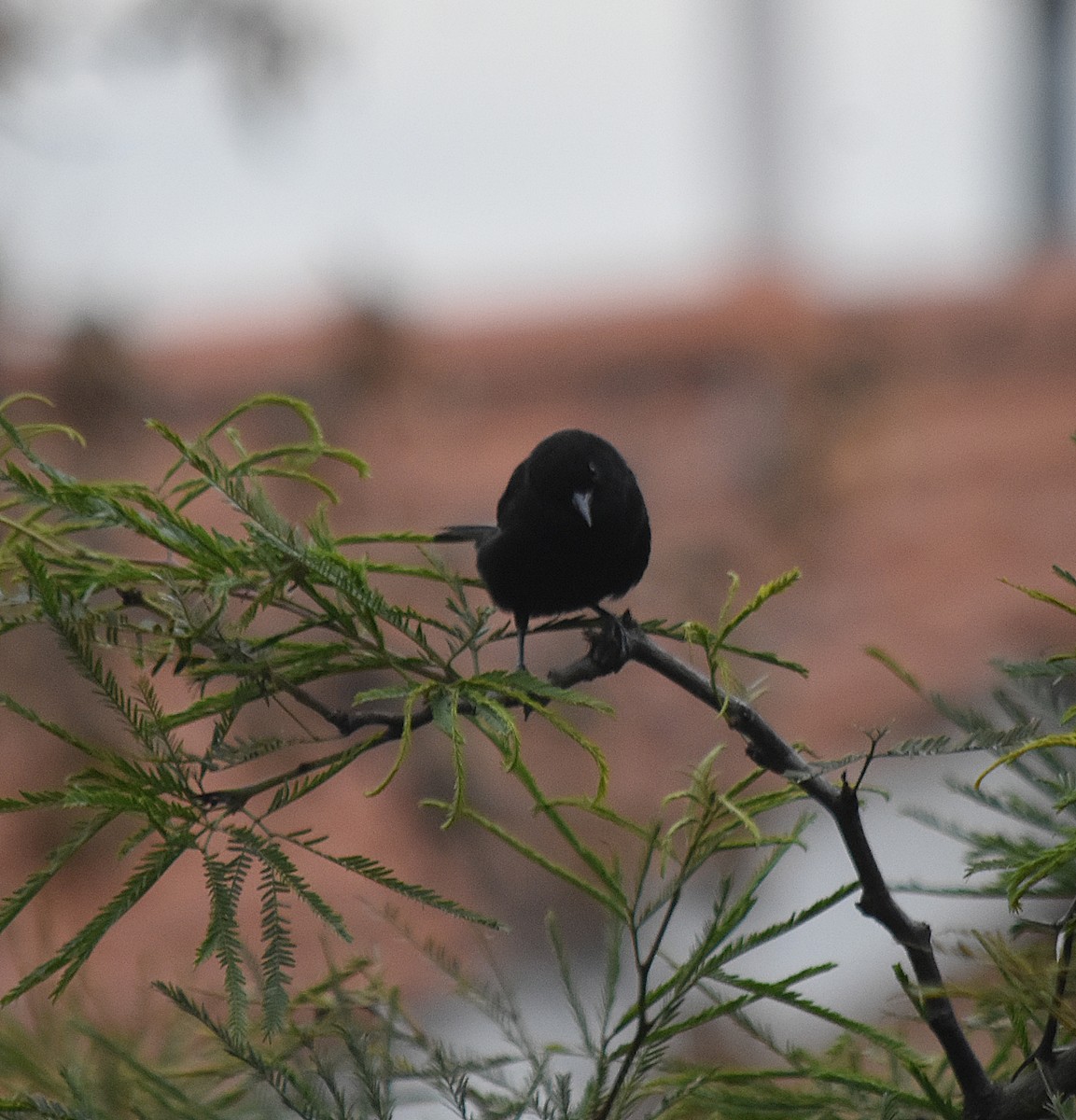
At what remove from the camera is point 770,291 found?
20.8 ft

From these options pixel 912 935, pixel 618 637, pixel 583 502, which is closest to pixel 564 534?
pixel 583 502

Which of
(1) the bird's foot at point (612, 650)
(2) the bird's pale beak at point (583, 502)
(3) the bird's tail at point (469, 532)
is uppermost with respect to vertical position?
(1) the bird's foot at point (612, 650)

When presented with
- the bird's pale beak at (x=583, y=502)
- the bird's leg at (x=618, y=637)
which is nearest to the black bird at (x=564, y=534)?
the bird's pale beak at (x=583, y=502)

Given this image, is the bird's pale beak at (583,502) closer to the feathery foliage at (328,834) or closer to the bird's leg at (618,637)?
the bird's leg at (618,637)

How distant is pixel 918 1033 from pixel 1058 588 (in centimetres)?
203

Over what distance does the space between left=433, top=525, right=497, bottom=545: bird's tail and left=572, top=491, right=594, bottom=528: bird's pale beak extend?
15 centimetres

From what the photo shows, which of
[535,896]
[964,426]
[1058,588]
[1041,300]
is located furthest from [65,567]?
[1041,300]

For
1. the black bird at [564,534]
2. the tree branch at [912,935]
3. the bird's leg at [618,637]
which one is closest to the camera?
the tree branch at [912,935]

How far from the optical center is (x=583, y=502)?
2039 mm

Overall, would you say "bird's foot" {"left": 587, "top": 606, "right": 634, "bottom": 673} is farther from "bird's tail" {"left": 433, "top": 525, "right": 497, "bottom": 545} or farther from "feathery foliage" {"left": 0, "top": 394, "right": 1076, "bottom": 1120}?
"bird's tail" {"left": 433, "top": 525, "right": 497, "bottom": 545}

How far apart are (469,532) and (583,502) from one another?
8.4 inches

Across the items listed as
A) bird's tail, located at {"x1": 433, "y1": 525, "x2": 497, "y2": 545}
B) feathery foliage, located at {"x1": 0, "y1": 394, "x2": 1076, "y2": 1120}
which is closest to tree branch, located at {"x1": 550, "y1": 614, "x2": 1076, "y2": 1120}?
feathery foliage, located at {"x1": 0, "y1": 394, "x2": 1076, "y2": 1120}

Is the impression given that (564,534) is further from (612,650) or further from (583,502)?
(612,650)

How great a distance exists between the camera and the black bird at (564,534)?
78.5 inches
